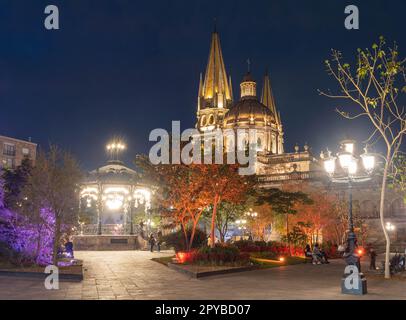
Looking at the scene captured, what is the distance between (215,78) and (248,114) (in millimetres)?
14938

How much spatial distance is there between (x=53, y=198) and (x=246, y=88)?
95326 mm

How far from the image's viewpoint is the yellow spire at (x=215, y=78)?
4525 inches

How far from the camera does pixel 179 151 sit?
94.2ft

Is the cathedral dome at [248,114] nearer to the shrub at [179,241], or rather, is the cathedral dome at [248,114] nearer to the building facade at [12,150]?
the building facade at [12,150]

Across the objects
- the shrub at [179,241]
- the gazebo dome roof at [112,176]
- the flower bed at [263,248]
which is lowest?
the flower bed at [263,248]

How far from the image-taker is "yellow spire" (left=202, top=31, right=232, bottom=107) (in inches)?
4525

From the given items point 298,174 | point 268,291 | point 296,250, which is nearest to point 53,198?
point 268,291

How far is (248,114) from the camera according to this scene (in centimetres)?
10794

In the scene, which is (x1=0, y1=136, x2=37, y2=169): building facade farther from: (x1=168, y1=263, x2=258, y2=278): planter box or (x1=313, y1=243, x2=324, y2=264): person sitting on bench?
(x1=168, y1=263, x2=258, y2=278): planter box

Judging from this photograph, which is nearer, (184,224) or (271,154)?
(184,224)

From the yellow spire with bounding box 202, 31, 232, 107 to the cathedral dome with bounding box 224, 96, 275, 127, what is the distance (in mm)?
8712

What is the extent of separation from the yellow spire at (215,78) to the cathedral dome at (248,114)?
343 inches

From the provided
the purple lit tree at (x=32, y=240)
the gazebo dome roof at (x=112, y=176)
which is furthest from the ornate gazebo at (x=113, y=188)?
the purple lit tree at (x=32, y=240)

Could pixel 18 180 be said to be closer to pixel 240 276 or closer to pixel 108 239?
pixel 108 239
